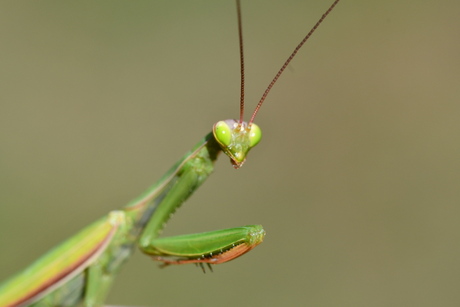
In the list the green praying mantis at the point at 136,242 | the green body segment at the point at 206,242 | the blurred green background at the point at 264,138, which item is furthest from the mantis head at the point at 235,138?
the blurred green background at the point at 264,138

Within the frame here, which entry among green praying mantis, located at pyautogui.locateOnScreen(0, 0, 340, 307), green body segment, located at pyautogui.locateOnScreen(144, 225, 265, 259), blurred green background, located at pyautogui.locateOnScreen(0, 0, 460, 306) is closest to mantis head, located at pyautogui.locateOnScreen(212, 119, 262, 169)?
green praying mantis, located at pyautogui.locateOnScreen(0, 0, 340, 307)

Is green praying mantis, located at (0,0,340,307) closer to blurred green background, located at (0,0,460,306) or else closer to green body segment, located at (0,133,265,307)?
green body segment, located at (0,133,265,307)

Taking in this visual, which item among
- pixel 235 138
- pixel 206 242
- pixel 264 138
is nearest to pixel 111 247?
pixel 206 242

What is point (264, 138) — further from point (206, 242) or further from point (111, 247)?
point (206, 242)

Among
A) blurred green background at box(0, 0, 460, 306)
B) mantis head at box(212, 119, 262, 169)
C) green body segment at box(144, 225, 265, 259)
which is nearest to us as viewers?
green body segment at box(144, 225, 265, 259)

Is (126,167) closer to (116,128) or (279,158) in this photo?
(116,128)

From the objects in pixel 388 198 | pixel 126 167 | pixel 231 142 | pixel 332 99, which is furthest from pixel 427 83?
pixel 231 142
